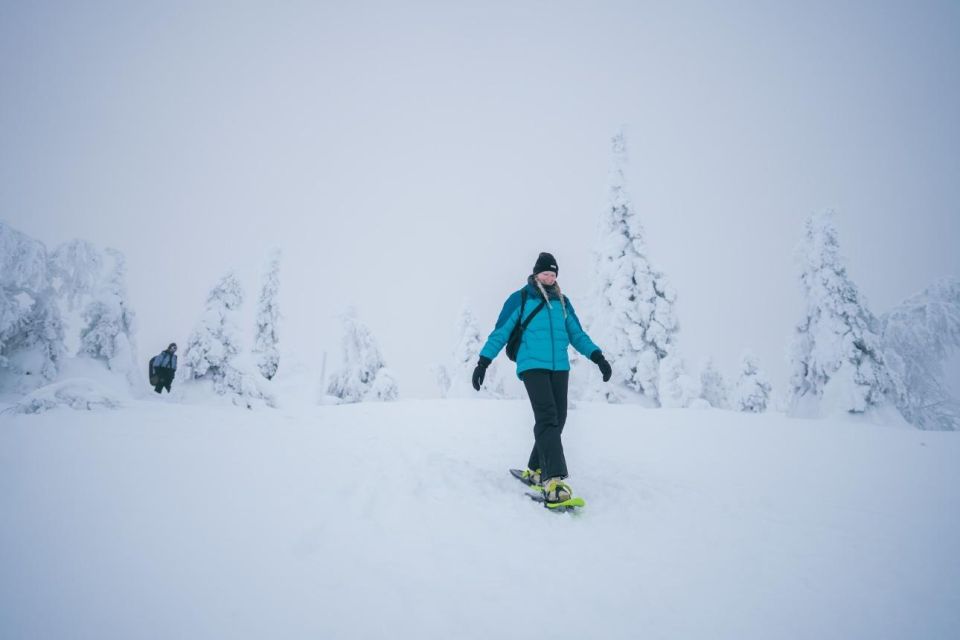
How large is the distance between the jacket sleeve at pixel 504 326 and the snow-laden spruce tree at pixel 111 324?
20863mm

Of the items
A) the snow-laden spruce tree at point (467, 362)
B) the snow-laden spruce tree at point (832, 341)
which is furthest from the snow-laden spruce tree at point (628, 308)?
the snow-laden spruce tree at point (467, 362)

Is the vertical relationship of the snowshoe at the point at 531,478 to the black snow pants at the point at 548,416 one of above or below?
below

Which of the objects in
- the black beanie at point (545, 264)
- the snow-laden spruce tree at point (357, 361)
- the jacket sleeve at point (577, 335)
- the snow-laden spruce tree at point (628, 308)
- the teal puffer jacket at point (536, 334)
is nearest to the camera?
the teal puffer jacket at point (536, 334)

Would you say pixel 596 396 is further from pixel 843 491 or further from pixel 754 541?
pixel 754 541

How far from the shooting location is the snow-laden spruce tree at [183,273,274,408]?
18.0m

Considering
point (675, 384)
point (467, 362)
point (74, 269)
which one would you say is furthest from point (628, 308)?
point (74, 269)

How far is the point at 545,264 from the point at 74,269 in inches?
686

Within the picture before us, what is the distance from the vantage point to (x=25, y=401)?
19.1 ft

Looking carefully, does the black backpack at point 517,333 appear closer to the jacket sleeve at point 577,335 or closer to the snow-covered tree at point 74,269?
the jacket sleeve at point 577,335

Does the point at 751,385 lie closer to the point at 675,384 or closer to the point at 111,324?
the point at 675,384

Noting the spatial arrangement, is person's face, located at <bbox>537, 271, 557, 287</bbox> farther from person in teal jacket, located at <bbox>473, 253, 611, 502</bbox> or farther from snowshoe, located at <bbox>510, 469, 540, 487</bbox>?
snowshoe, located at <bbox>510, 469, 540, 487</bbox>

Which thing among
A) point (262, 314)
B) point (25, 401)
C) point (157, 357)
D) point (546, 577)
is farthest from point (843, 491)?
point (262, 314)

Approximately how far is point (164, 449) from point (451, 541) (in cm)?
334

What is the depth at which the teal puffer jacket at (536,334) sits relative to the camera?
15.0 feet
